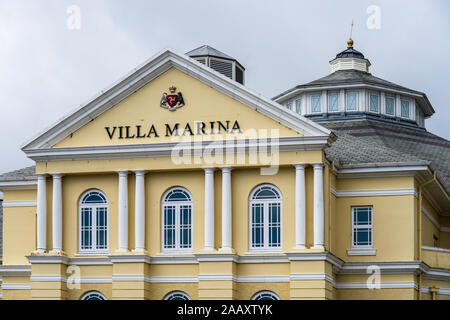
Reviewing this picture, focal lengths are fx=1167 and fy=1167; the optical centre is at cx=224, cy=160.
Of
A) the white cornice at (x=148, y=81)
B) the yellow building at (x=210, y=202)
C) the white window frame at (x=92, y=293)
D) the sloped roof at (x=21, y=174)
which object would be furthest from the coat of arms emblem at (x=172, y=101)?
the white window frame at (x=92, y=293)

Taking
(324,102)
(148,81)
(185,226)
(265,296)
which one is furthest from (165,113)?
(324,102)

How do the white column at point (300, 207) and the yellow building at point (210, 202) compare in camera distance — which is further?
the yellow building at point (210, 202)

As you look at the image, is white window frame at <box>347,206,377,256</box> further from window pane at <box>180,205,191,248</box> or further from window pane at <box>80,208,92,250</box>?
window pane at <box>80,208,92,250</box>

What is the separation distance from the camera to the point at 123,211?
48844 millimetres

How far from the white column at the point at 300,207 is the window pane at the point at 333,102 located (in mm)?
16038

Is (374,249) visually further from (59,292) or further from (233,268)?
(59,292)

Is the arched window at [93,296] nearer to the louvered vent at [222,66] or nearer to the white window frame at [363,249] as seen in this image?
the white window frame at [363,249]

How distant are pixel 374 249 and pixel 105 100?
43.2 feet

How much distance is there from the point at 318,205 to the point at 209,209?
4517 millimetres

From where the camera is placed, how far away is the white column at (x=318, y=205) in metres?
46.9

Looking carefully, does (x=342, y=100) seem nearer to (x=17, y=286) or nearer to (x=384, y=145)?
(x=384, y=145)

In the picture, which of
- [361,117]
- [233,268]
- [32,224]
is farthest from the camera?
[361,117]

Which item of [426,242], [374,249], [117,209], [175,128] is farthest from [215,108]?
[426,242]
